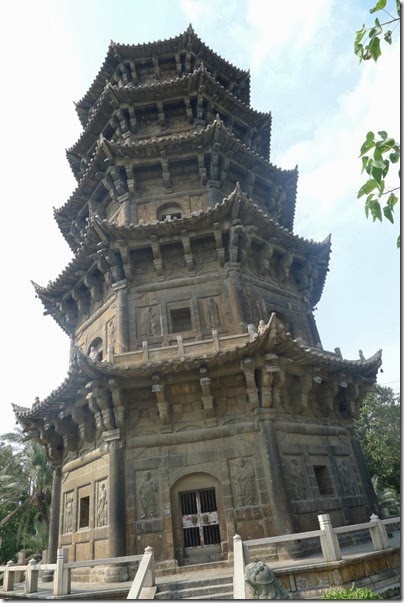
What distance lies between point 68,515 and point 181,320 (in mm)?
6918

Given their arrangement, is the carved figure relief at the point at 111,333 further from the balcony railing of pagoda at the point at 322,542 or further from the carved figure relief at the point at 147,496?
the balcony railing of pagoda at the point at 322,542

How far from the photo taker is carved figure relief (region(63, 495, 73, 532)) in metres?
13.1

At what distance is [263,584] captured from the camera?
6473 mm

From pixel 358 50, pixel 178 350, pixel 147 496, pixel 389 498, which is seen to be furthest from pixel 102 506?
pixel 389 498

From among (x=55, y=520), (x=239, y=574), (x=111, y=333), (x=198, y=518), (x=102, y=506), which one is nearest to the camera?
(x=239, y=574)

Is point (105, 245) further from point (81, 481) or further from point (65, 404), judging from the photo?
point (81, 481)

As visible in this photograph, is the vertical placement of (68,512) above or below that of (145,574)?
above

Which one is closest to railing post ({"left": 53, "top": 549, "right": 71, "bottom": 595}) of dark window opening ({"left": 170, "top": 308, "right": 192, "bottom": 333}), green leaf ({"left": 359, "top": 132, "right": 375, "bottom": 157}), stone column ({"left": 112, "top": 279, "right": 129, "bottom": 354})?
stone column ({"left": 112, "top": 279, "right": 129, "bottom": 354})

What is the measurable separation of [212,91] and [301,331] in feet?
35.9

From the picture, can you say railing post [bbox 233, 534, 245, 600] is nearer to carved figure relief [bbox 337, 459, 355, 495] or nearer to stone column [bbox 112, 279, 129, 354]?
carved figure relief [bbox 337, 459, 355, 495]

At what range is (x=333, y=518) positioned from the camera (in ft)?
39.4

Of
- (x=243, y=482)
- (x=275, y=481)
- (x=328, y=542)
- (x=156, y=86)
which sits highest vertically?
(x=156, y=86)

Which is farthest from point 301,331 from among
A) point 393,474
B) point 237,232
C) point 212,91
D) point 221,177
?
point 393,474

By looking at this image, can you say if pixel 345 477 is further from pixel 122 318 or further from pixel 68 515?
pixel 68 515
